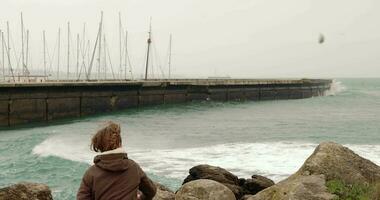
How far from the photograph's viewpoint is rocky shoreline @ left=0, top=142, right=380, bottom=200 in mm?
6094

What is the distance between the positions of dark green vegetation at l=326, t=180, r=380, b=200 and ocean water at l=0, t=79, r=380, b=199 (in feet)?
14.2

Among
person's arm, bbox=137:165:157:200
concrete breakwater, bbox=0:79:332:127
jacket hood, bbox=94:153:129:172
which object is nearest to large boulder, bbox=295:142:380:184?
person's arm, bbox=137:165:157:200

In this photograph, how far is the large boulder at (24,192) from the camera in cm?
599

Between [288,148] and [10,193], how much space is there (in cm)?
1587

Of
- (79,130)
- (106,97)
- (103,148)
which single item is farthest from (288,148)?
(106,97)

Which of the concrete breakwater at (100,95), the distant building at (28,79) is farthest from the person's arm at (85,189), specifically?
the distant building at (28,79)

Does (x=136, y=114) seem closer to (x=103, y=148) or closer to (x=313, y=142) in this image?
(x=313, y=142)

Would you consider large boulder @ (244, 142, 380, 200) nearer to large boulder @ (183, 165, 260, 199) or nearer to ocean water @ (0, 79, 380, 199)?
large boulder @ (183, 165, 260, 199)

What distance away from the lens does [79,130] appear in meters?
28.4

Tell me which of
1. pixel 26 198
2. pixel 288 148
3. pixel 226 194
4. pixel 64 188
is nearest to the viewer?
pixel 26 198

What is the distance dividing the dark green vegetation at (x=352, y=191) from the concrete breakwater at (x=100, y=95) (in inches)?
1167

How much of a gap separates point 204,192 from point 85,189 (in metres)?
4.21

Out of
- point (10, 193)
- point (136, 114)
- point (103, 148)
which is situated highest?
point (103, 148)

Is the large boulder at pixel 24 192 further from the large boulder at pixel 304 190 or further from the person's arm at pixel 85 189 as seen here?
the person's arm at pixel 85 189
